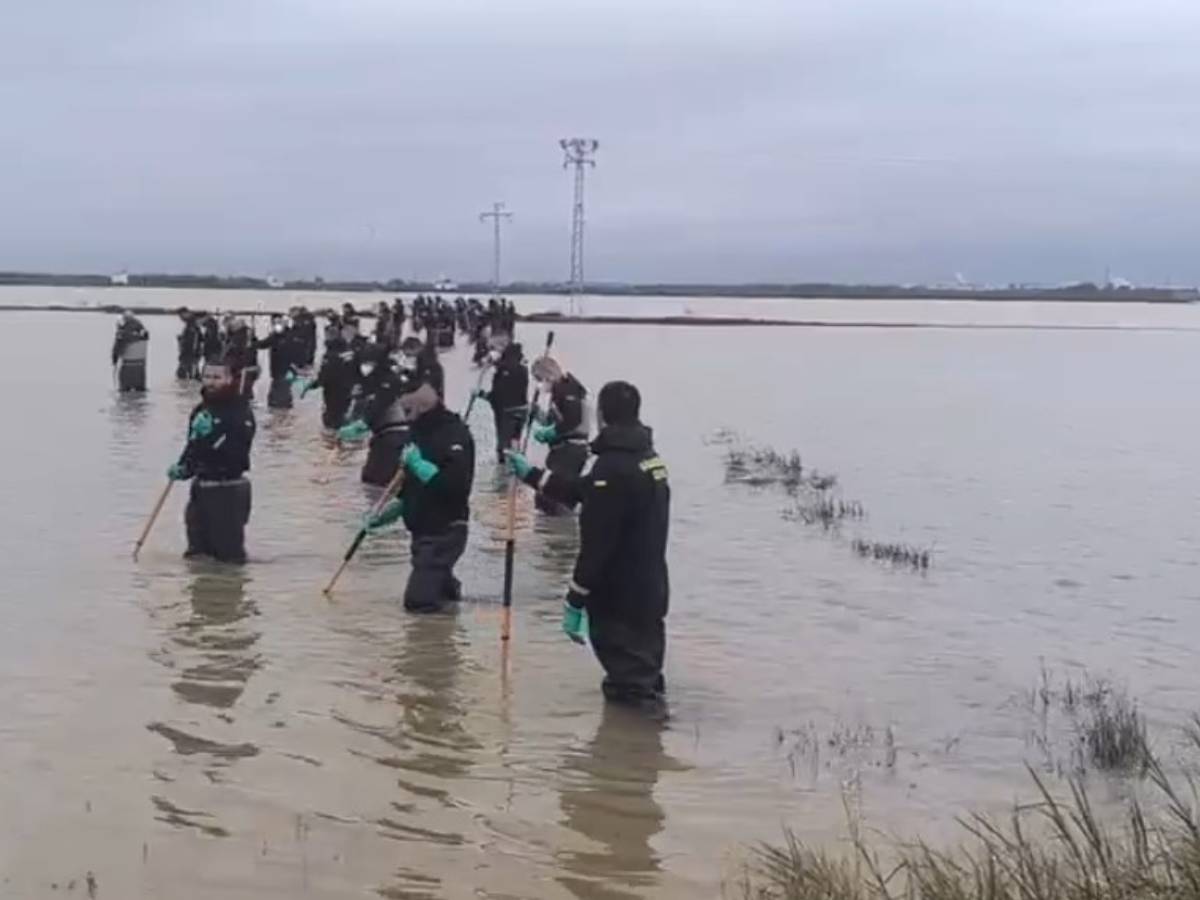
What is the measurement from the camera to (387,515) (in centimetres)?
1174

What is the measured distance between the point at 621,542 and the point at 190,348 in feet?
95.7

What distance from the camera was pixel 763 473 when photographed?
904 inches

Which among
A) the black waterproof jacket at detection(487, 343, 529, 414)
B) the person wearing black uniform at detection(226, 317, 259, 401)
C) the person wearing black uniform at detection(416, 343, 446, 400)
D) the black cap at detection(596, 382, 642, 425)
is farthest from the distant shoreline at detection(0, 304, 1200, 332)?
the black cap at detection(596, 382, 642, 425)

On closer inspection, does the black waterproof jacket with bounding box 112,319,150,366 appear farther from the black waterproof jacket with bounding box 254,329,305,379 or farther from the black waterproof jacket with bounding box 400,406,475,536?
the black waterproof jacket with bounding box 400,406,475,536

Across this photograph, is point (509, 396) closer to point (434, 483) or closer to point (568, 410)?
point (568, 410)

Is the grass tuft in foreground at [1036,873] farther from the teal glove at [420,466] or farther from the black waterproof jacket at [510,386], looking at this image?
the black waterproof jacket at [510,386]

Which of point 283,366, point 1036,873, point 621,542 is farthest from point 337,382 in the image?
point 1036,873

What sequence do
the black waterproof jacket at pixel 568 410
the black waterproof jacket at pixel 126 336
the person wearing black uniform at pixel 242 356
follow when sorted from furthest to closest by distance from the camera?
the black waterproof jacket at pixel 126 336
the black waterproof jacket at pixel 568 410
the person wearing black uniform at pixel 242 356

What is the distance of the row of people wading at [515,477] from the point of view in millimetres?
8750

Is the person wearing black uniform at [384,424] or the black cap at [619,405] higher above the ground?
the black cap at [619,405]

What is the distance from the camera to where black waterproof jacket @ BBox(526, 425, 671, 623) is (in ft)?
28.4

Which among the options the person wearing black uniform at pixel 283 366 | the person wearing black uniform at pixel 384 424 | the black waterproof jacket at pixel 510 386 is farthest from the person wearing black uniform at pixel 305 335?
the person wearing black uniform at pixel 384 424

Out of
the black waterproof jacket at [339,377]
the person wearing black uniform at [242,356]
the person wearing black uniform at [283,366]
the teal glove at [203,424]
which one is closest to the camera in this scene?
the teal glove at [203,424]

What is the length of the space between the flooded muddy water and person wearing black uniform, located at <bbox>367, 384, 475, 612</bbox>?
48 centimetres
